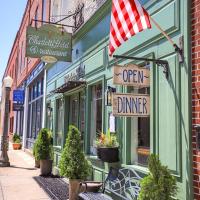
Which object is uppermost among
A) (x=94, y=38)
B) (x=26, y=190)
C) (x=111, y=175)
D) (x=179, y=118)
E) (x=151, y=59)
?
(x=94, y=38)

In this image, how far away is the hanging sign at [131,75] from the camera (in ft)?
16.1

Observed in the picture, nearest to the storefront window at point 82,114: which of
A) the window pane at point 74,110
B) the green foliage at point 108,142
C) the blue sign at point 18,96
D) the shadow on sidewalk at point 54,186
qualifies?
the window pane at point 74,110

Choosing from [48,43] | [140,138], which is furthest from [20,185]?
[140,138]

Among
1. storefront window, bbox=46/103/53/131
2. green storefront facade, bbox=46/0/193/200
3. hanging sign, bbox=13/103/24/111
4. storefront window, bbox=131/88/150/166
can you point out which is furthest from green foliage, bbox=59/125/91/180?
hanging sign, bbox=13/103/24/111

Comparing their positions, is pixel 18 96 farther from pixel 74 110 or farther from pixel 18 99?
pixel 74 110

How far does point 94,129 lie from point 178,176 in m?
4.18

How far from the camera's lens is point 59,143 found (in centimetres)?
1177

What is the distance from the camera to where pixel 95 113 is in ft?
27.8

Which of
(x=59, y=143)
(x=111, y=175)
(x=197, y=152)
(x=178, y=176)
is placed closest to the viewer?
(x=197, y=152)

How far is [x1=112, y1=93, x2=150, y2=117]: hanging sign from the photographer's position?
497 cm

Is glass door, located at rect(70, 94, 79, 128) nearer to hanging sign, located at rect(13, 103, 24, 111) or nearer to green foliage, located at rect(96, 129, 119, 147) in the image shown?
green foliage, located at rect(96, 129, 119, 147)

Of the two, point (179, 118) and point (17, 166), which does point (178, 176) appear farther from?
point (17, 166)

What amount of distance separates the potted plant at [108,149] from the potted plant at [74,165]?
2.45 ft

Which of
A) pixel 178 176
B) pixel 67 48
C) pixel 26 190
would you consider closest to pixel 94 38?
pixel 67 48
